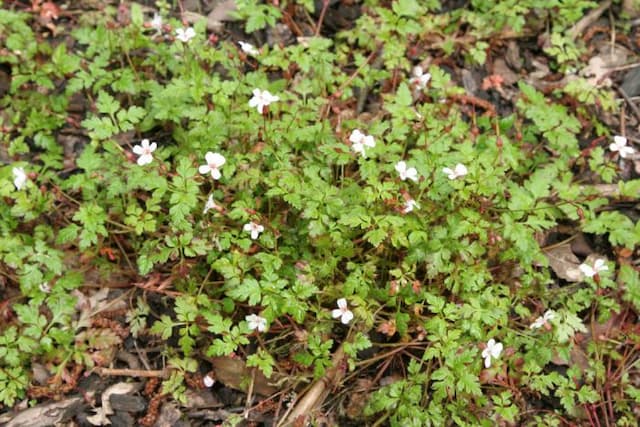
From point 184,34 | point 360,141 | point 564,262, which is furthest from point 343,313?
point 184,34

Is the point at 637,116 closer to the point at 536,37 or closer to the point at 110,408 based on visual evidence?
the point at 536,37

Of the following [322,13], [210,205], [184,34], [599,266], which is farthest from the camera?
[322,13]

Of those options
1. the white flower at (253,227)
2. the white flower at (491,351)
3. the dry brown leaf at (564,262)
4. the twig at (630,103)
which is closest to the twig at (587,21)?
the twig at (630,103)

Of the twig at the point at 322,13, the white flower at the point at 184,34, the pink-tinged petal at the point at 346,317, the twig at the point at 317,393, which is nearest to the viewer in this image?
the pink-tinged petal at the point at 346,317

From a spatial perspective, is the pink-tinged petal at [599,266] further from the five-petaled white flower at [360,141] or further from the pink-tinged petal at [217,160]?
the pink-tinged petal at [217,160]

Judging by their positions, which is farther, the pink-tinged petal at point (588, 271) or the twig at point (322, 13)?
the twig at point (322, 13)

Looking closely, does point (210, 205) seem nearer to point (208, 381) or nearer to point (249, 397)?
point (208, 381)

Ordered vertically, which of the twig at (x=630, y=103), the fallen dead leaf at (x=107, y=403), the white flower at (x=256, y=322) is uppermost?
the twig at (x=630, y=103)
